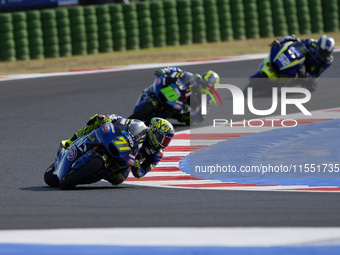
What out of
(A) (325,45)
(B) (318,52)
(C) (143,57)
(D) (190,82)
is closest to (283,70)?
(B) (318,52)

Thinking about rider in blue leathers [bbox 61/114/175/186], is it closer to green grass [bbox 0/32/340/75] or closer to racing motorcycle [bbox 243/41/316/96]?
racing motorcycle [bbox 243/41/316/96]

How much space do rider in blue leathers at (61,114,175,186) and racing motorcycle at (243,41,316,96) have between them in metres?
6.93

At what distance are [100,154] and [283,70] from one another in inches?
298

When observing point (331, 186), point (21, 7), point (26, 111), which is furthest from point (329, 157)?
point (21, 7)

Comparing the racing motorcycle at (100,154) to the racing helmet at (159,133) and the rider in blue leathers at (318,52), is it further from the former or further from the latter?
the rider in blue leathers at (318,52)

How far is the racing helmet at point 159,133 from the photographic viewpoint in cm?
870

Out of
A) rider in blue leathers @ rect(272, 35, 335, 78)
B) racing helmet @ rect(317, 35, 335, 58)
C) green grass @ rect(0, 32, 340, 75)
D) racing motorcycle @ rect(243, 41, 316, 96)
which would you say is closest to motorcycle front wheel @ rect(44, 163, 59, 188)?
racing motorcycle @ rect(243, 41, 316, 96)

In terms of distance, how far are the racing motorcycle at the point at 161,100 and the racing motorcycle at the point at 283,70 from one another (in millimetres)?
3153

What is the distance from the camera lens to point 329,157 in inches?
419

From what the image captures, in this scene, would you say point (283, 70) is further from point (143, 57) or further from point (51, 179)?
point (51, 179)

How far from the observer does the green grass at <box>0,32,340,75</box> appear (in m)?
20.2

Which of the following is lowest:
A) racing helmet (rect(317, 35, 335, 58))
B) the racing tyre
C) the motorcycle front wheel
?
the motorcycle front wheel

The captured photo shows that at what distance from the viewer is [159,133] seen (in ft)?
28.5

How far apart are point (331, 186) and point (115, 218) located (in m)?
3.07
